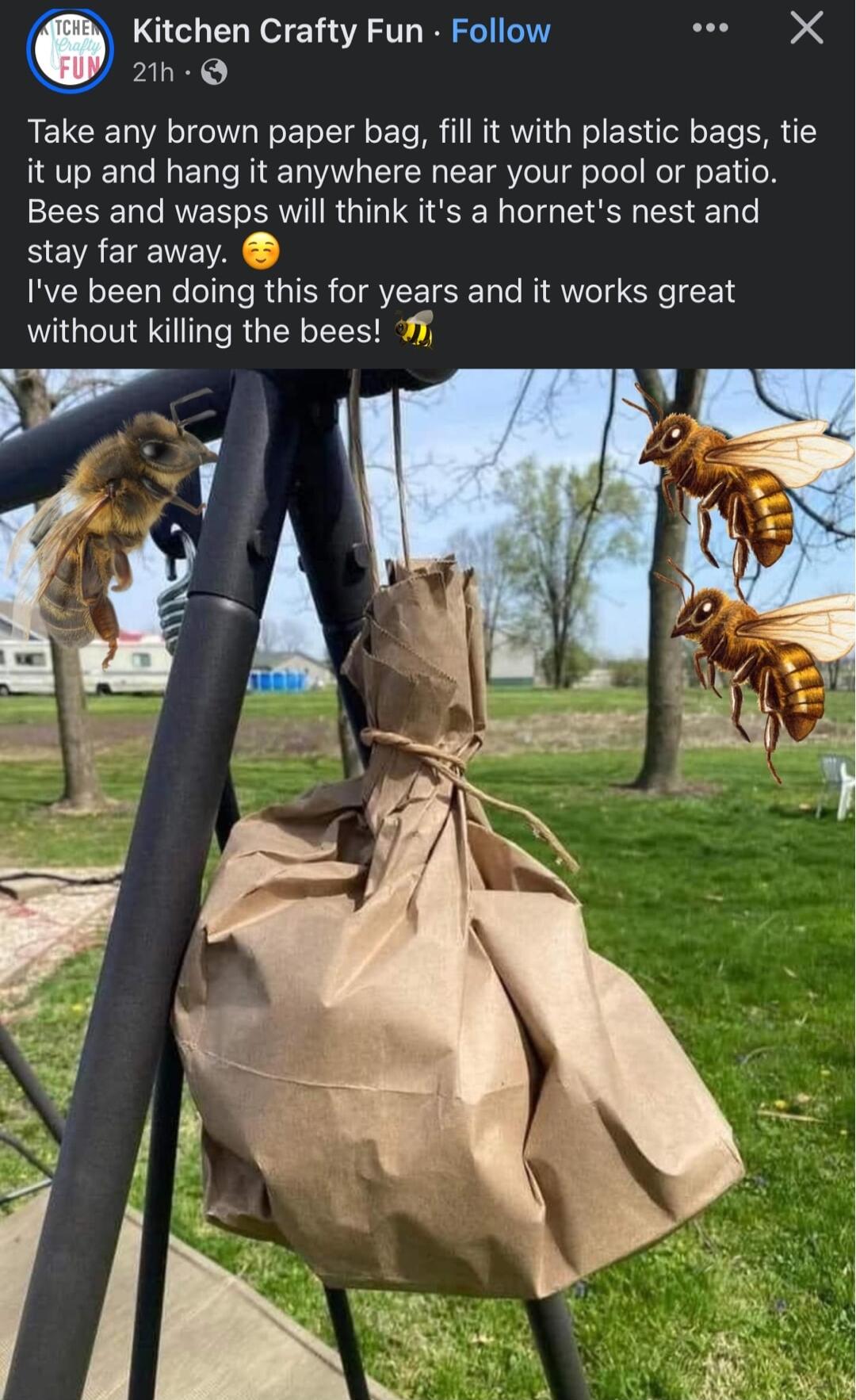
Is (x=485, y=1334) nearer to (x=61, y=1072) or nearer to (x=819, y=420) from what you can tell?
(x=61, y=1072)

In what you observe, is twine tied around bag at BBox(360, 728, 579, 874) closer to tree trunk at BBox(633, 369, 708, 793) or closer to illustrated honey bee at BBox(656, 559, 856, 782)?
illustrated honey bee at BBox(656, 559, 856, 782)

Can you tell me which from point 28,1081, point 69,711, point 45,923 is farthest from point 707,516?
point 69,711

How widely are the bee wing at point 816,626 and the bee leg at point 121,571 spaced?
55 centimetres

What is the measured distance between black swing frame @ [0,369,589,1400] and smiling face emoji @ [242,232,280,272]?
0.11 metres

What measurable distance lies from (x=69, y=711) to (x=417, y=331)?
792 centimetres

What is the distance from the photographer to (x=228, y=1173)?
0.60 m

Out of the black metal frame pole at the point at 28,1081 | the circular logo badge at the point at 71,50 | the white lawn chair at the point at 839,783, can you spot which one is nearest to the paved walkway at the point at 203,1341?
the black metal frame pole at the point at 28,1081

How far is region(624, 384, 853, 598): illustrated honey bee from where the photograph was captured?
0.60 m

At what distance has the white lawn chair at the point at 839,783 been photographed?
6691mm

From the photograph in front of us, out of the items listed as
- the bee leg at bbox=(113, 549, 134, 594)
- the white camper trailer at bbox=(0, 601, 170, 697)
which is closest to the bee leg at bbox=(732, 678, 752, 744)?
the bee leg at bbox=(113, 549, 134, 594)

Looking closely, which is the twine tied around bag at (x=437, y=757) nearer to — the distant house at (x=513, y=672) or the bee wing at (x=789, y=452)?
the bee wing at (x=789, y=452)

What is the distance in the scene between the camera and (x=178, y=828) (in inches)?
25.0

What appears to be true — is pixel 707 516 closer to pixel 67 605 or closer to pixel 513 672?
pixel 67 605

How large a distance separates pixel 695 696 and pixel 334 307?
9339 millimetres
